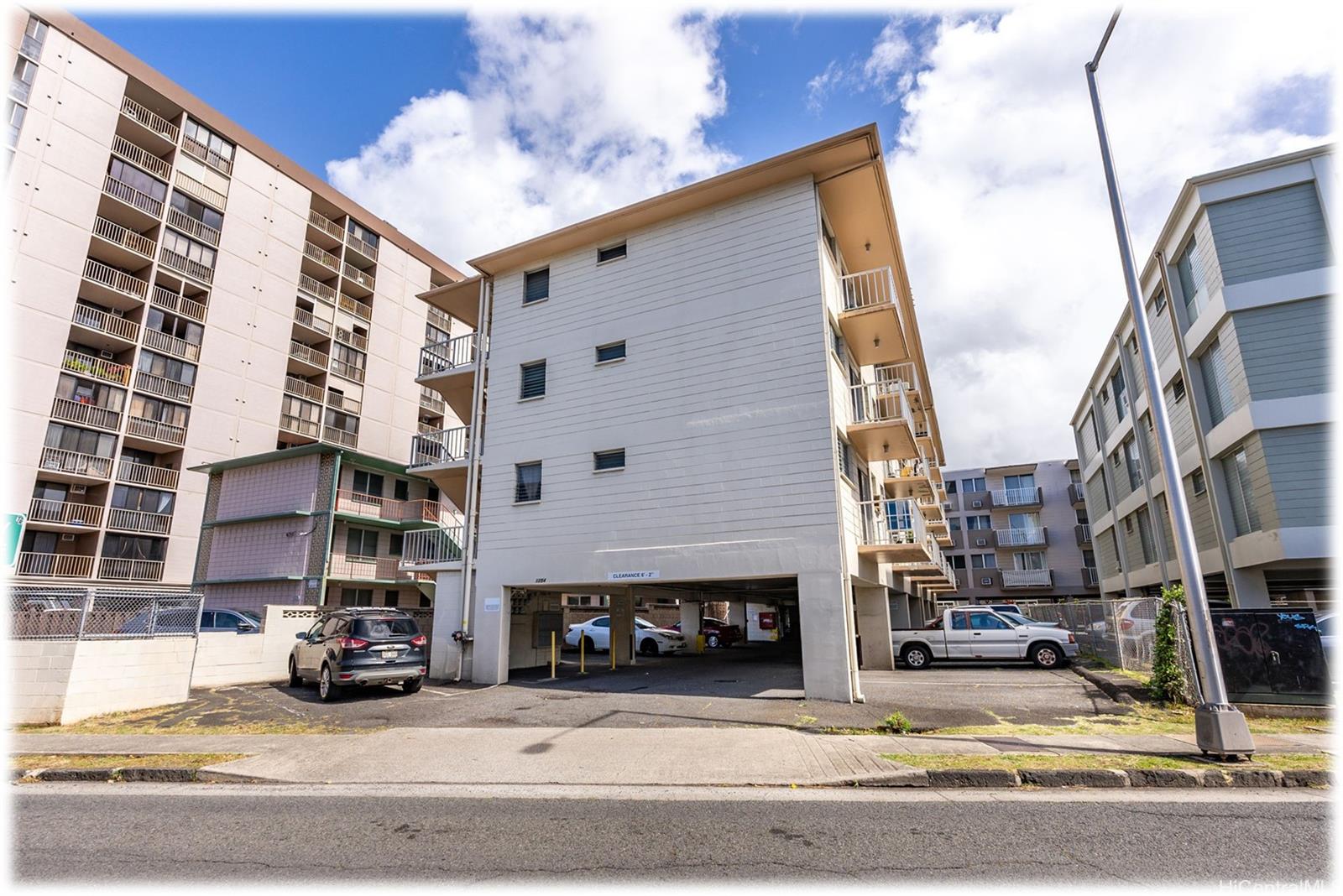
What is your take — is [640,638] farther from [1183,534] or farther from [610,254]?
[1183,534]

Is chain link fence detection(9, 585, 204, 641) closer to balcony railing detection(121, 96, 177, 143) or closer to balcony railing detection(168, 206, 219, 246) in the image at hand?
balcony railing detection(168, 206, 219, 246)

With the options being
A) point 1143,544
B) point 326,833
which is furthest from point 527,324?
point 1143,544

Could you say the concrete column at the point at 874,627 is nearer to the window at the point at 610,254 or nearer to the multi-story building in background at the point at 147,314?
the window at the point at 610,254

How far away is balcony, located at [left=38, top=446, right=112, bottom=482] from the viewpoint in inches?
1040

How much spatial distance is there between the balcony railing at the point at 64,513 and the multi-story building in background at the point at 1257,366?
42064mm

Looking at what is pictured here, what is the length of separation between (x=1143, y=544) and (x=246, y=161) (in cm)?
5162

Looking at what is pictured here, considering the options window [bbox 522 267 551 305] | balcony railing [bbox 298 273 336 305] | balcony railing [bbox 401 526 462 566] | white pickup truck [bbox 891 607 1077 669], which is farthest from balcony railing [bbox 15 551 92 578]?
white pickup truck [bbox 891 607 1077 669]

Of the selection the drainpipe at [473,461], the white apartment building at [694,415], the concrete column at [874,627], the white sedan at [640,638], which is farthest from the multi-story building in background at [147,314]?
the concrete column at [874,627]

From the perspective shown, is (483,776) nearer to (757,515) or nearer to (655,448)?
(757,515)

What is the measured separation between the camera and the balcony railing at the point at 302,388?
35.7 meters

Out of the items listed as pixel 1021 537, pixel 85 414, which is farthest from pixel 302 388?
pixel 1021 537

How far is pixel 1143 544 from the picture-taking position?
31453mm

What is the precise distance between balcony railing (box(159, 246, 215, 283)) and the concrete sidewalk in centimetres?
2891

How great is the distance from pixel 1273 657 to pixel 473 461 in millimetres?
17292
